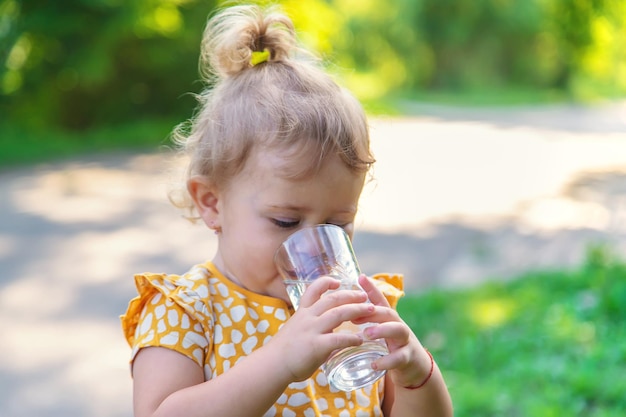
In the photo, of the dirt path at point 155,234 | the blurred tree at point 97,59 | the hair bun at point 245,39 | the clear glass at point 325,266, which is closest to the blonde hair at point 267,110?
the hair bun at point 245,39

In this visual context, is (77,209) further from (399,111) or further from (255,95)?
(399,111)

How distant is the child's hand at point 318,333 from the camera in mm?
1488

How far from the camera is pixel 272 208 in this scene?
172 cm

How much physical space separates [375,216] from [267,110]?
5483 millimetres

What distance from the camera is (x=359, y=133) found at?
71.3 inches

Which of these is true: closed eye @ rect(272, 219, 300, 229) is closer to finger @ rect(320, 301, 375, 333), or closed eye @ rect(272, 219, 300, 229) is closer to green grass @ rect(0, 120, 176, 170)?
finger @ rect(320, 301, 375, 333)

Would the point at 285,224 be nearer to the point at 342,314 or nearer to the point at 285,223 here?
the point at 285,223

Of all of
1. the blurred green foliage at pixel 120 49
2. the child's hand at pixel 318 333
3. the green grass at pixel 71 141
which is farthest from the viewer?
the green grass at pixel 71 141

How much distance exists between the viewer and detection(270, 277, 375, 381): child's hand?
1488 millimetres

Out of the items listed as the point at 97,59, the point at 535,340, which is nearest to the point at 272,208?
the point at 535,340

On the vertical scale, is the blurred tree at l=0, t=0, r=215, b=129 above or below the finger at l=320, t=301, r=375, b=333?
above

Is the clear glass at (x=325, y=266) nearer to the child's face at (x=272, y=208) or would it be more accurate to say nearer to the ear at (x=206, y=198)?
the child's face at (x=272, y=208)

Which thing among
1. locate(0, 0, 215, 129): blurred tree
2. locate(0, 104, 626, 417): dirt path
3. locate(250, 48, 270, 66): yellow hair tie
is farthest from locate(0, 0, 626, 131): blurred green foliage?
locate(250, 48, 270, 66): yellow hair tie

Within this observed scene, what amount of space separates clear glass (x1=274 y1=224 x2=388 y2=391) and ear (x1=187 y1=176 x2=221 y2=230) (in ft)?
0.81
